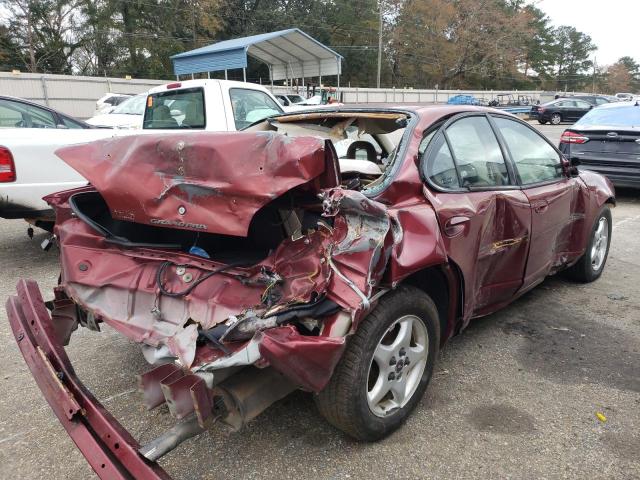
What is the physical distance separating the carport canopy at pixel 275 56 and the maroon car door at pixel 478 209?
13.5 meters

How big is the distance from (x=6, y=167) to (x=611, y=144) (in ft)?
26.7

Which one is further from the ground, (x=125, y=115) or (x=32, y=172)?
(x=125, y=115)

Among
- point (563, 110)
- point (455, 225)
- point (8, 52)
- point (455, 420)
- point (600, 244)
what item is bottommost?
point (455, 420)

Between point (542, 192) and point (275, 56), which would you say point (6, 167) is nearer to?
point (542, 192)

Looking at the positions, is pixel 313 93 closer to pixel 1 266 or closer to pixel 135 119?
pixel 135 119

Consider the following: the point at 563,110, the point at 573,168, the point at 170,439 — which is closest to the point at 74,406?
the point at 170,439

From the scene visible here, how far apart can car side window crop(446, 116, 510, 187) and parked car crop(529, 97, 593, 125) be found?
2984cm

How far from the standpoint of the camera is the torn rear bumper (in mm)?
1792

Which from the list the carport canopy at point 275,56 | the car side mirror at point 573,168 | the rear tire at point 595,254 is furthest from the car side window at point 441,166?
the carport canopy at point 275,56

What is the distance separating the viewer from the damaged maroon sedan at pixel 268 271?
197 cm

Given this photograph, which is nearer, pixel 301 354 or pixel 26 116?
pixel 301 354

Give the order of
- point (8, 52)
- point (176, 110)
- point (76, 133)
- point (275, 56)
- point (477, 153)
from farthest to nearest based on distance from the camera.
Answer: point (8, 52) < point (275, 56) < point (176, 110) < point (76, 133) < point (477, 153)

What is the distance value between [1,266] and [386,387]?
442 cm

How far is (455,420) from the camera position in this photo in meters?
2.66
